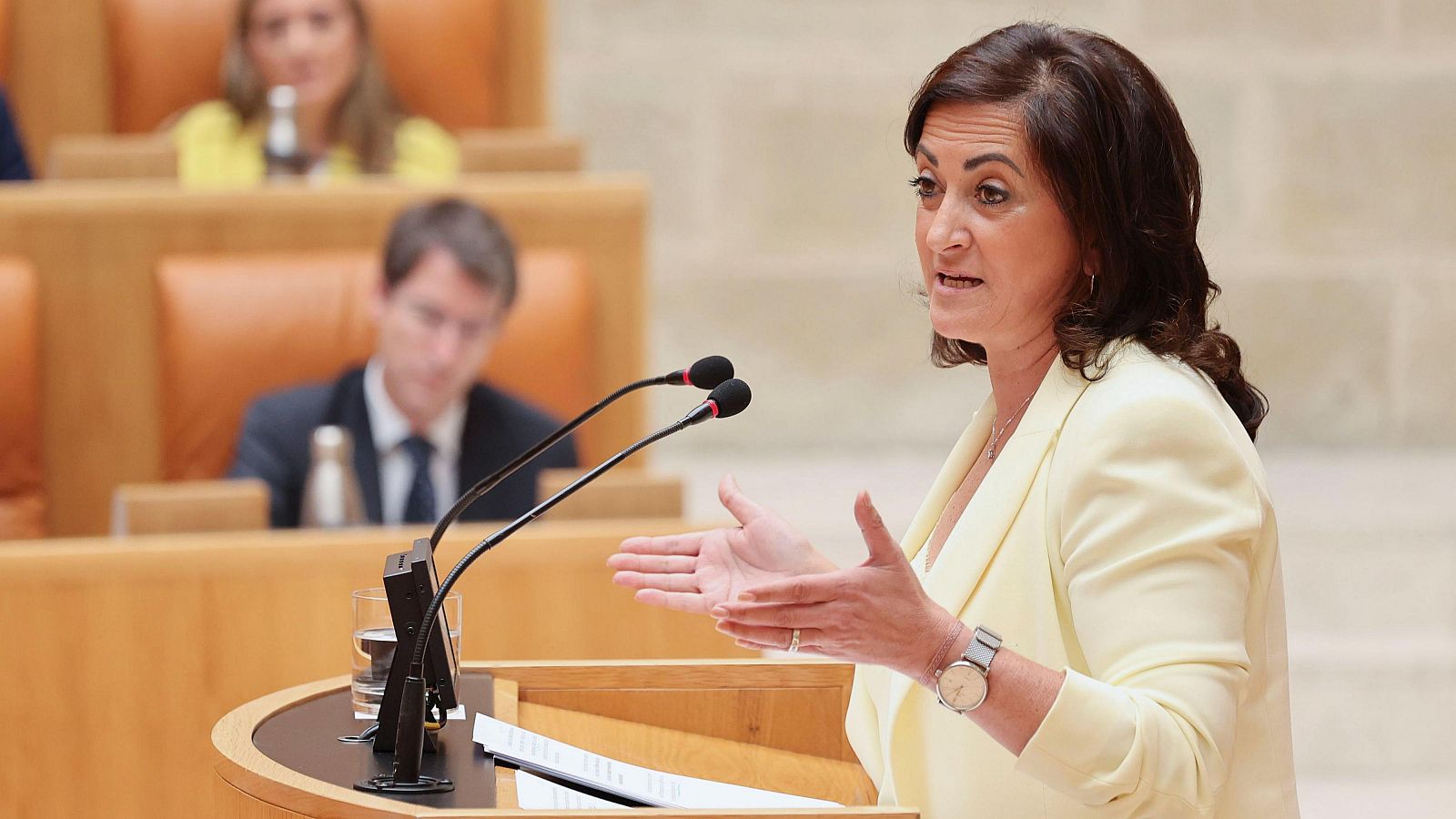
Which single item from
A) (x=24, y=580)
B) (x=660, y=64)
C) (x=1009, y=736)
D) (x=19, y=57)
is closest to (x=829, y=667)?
(x=1009, y=736)

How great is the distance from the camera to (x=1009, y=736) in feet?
2.32

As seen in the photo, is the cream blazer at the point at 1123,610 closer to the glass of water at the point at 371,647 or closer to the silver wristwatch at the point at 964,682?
the silver wristwatch at the point at 964,682

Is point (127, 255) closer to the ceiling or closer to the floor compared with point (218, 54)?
closer to the floor

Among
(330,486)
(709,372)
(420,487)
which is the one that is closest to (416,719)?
(709,372)

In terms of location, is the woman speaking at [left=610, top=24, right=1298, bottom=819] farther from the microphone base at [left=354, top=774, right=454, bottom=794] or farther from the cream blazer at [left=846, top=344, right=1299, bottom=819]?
the microphone base at [left=354, top=774, right=454, bottom=794]

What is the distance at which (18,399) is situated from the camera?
1.83m

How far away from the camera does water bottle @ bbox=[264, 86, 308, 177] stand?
209cm

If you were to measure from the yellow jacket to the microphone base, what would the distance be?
1.41 metres

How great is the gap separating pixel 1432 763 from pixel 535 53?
1.38 m

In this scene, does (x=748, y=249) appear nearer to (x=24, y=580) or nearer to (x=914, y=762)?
(x=24, y=580)

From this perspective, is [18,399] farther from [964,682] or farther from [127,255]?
[964,682]

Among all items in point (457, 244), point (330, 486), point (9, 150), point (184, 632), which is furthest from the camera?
point (9, 150)

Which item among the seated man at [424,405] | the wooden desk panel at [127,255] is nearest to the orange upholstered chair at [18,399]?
the wooden desk panel at [127,255]

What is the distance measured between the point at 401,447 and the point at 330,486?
0.48ft
